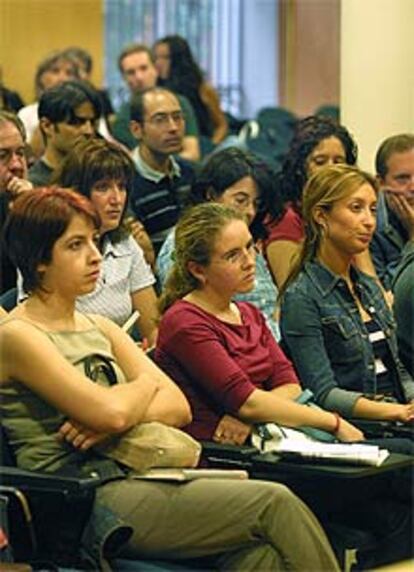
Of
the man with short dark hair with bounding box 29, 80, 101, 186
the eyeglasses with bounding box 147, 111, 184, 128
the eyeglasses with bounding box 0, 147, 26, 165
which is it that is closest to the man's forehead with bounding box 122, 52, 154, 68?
the eyeglasses with bounding box 147, 111, 184, 128

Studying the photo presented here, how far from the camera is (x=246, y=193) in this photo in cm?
484

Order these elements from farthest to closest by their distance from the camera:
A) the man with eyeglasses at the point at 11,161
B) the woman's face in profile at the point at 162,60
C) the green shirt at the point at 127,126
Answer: the woman's face in profile at the point at 162,60 < the green shirt at the point at 127,126 < the man with eyeglasses at the point at 11,161

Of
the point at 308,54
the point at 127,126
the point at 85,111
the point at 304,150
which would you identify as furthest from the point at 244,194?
the point at 308,54

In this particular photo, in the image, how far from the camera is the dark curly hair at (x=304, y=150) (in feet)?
17.2

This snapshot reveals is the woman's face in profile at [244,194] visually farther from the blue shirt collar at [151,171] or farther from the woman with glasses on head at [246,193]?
the blue shirt collar at [151,171]

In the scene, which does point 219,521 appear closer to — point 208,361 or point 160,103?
point 208,361

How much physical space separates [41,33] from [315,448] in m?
6.90

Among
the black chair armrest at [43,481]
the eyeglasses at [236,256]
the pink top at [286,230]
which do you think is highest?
the eyeglasses at [236,256]

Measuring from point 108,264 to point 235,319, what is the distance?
2.06 feet

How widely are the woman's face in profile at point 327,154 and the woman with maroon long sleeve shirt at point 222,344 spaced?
1257mm

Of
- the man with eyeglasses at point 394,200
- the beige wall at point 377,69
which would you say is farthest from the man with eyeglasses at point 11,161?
the beige wall at point 377,69

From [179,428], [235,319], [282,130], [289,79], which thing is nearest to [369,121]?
[235,319]

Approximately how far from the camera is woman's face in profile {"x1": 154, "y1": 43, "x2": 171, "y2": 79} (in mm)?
8633

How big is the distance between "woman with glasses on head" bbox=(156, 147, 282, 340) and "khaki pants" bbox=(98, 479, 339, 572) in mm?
1317
